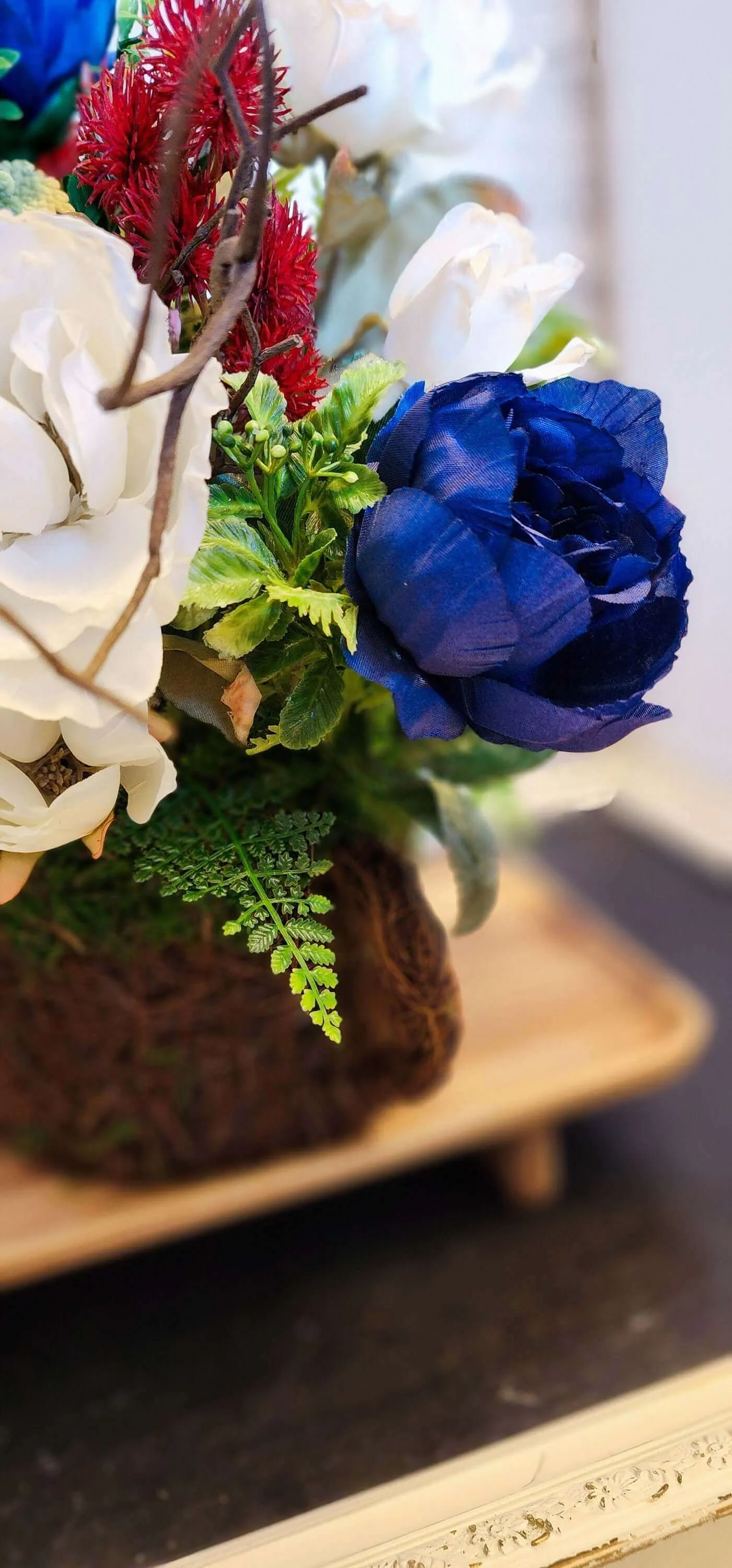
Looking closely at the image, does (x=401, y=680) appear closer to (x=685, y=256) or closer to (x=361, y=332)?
(x=361, y=332)

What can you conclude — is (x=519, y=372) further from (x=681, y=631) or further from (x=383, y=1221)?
(x=383, y=1221)

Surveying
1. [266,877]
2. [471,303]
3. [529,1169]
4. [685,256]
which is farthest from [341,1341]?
[685,256]

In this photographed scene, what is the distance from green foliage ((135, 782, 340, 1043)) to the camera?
0.71 feet

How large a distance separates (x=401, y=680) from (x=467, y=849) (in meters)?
0.13

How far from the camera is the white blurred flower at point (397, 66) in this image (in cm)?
27

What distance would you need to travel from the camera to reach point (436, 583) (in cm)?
20

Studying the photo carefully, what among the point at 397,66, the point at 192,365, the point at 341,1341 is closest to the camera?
the point at 192,365

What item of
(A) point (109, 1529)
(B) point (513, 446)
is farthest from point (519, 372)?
(A) point (109, 1529)

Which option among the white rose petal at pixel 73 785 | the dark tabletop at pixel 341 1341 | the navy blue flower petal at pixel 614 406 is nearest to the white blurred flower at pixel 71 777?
the white rose petal at pixel 73 785

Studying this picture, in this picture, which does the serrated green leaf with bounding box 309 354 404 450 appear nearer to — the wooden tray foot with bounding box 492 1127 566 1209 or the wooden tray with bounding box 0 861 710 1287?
the wooden tray with bounding box 0 861 710 1287

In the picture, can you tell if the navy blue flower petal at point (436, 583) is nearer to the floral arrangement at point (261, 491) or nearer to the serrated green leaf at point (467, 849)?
the floral arrangement at point (261, 491)

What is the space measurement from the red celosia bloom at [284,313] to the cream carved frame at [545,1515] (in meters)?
0.26

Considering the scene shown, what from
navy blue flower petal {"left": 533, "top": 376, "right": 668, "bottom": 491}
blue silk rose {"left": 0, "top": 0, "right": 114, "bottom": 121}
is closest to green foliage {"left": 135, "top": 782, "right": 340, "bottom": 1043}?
navy blue flower petal {"left": 533, "top": 376, "right": 668, "bottom": 491}

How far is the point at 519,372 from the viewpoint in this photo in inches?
8.7
